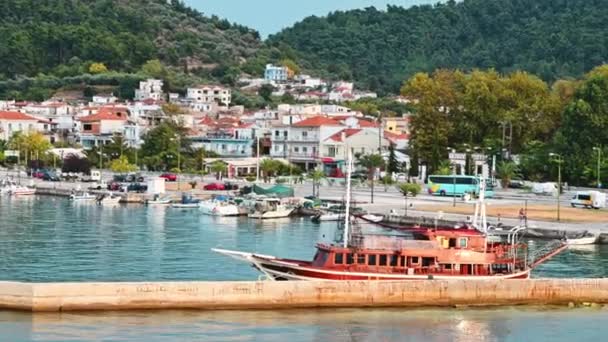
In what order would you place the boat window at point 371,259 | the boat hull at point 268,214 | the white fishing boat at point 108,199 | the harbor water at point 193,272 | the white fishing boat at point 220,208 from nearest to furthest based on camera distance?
the harbor water at point 193,272, the boat window at point 371,259, the boat hull at point 268,214, the white fishing boat at point 220,208, the white fishing boat at point 108,199

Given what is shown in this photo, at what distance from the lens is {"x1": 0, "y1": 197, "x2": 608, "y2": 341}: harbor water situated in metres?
32.1

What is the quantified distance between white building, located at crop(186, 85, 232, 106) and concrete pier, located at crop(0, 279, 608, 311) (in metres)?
112

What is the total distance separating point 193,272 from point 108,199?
34715mm

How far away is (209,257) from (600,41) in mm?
145872

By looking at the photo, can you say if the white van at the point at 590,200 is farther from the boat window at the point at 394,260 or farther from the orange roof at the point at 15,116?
the orange roof at the point at 15,116

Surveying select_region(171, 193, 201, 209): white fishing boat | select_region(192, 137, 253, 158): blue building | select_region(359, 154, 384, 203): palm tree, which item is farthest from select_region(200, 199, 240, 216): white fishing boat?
select_region(192, 137, 253, 158): blue building

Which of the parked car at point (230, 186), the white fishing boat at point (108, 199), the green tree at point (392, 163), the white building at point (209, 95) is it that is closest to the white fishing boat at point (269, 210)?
the white fishing boat at point (108, 199)

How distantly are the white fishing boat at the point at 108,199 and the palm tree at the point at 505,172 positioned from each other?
22275 millimetres

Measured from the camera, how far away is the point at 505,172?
3248 inches

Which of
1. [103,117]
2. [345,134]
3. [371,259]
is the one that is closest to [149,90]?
[103,117]

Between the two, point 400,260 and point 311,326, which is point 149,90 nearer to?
point 400,260

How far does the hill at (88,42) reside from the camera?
16488 cm

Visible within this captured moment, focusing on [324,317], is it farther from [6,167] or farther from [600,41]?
[600,41]

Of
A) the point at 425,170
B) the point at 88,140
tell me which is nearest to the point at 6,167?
the point at 88,140
